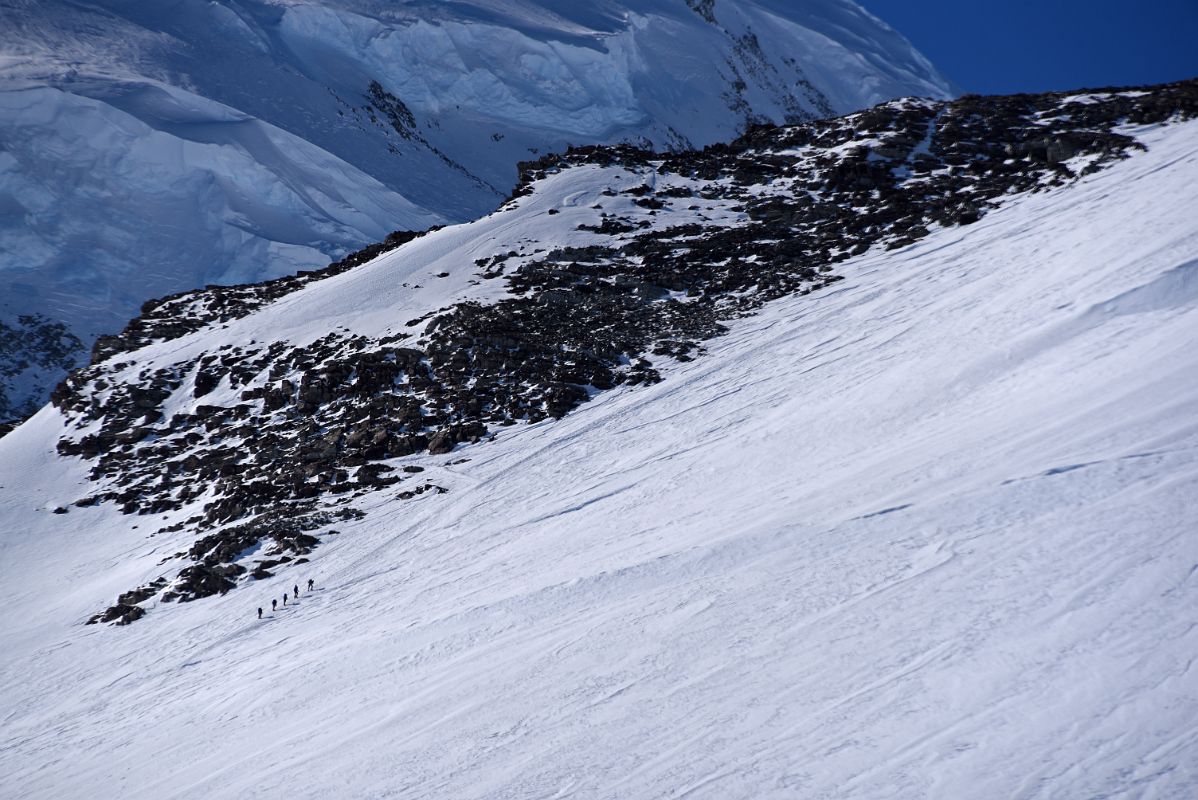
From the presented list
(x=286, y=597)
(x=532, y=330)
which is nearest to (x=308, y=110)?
(x=532, y=330)

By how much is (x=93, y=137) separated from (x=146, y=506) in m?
43.0

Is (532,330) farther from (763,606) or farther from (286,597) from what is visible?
(763,606)

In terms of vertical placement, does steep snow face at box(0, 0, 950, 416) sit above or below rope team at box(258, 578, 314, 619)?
above

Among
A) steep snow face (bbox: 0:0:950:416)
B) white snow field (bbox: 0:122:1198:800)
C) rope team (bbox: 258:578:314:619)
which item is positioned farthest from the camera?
steep snow face (bbox: 0:0:950:416)

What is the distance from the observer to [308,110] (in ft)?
233

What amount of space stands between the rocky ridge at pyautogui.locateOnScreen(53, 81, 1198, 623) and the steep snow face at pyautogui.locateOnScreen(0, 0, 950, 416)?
19.9 metres

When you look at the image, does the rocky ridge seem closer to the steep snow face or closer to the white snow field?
the white snow field

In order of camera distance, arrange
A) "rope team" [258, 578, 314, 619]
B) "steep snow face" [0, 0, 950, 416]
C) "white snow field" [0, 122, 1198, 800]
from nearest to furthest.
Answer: "white snow field" [0, 122, 1198, 800]
"rope team" [258, 578, 314, 619]
"steep snow face" [0, 0, 950, 416]

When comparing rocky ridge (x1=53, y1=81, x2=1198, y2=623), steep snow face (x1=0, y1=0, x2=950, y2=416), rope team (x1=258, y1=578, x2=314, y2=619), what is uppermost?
steep snow face (x1=0, y1=0, x2=950, y2=416)

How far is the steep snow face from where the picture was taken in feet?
168

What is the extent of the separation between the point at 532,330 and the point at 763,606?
17.7 metres

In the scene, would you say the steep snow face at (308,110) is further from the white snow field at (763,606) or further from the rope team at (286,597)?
the rope team at (286,597)

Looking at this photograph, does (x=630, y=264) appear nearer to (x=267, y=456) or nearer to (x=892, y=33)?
(x=267, y=456)

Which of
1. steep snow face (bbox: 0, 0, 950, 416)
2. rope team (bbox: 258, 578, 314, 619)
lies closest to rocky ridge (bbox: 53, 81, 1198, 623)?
rope team (bbox: 258, 578, 314, 619)
